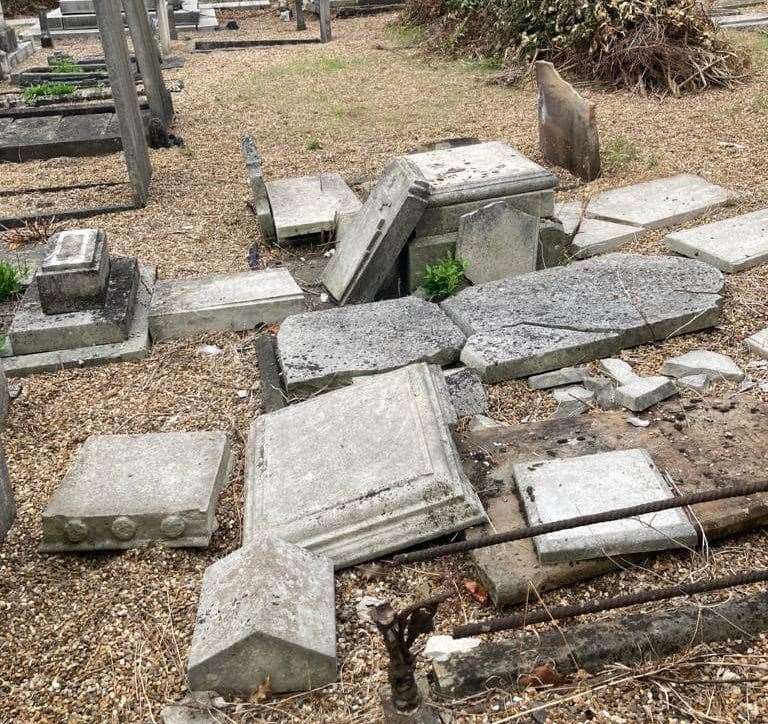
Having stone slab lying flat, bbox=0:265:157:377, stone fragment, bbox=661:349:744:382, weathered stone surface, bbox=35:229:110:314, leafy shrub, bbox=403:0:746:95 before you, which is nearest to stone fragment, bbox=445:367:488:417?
stone fragment, bbox=661:349:744:382

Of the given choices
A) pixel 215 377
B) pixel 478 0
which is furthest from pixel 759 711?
pixel 478 0

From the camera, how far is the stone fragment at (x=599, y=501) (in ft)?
8.70

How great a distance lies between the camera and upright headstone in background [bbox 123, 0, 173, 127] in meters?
8.09

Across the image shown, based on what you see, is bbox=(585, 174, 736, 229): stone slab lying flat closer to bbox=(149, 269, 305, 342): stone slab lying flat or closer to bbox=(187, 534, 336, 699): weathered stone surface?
bbox=(149, 269, 305, 342): stone slab lying flat

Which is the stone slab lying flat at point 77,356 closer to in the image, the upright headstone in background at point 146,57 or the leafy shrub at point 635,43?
the upright headstone in background at point 146,57

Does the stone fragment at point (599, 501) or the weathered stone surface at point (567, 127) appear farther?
the weathered stone surface at point (567, 127)

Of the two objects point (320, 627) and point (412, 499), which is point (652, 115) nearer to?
point (412, 499)

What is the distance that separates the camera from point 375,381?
3543 millimetres

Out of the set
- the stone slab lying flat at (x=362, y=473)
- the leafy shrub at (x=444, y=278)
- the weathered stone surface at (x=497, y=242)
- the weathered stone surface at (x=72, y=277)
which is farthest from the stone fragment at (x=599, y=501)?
the weathered stone surface at (x=72, y=277)

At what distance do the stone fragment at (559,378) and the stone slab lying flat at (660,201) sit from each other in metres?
2.01

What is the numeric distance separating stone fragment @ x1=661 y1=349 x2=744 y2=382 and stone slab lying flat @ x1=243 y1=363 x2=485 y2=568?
1209 millimetres

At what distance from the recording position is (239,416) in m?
3.96

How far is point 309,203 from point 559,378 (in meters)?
2.80

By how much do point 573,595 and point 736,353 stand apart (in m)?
1.95
